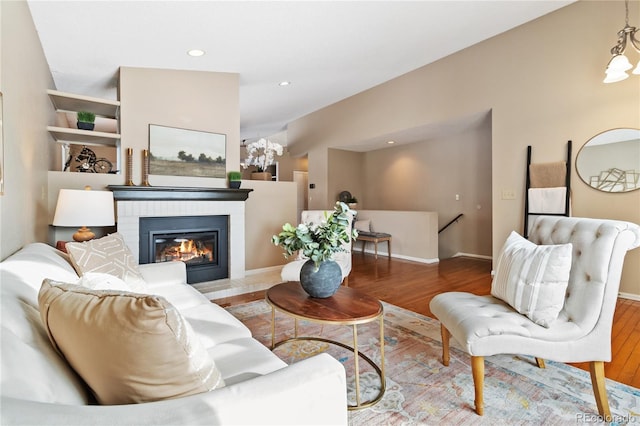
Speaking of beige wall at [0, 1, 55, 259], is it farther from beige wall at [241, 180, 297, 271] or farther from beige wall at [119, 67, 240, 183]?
beige wall at [241, 180, 297, 271]

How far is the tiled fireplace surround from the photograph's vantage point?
11.1ft

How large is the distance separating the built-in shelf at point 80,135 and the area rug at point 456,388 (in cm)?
290

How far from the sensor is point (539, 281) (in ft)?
5.24

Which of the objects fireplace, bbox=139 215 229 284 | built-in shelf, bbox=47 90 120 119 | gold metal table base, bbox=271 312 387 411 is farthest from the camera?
fireplace, bbox=139 215 229 284

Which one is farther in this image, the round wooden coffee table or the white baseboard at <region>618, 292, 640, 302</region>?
the white baseboard at <region>618, 292, 640, 302</region>

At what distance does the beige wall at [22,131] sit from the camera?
1.69 metres

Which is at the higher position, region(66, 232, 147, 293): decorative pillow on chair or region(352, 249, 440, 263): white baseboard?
region(66, 232, 147, 293): decorative pillow on chair

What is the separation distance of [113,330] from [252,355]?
70cm

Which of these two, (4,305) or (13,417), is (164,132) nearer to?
(4,305)

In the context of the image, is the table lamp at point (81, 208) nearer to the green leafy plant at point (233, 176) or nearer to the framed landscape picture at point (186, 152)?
the framed landscape picture at point (186, 152)

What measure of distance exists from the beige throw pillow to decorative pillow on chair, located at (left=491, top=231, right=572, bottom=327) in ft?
5.28

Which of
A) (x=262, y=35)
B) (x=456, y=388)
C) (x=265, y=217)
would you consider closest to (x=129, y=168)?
(x=265, y=217)

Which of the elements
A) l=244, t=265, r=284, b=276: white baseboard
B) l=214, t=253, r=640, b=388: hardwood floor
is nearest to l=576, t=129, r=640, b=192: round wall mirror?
l=214, t=253, r=640, b=388: hardwood floor

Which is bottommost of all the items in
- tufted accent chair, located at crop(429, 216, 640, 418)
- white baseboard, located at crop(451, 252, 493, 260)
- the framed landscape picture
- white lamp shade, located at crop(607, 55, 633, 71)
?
white baseboard, located at crop(451, 252, 493, 260)
